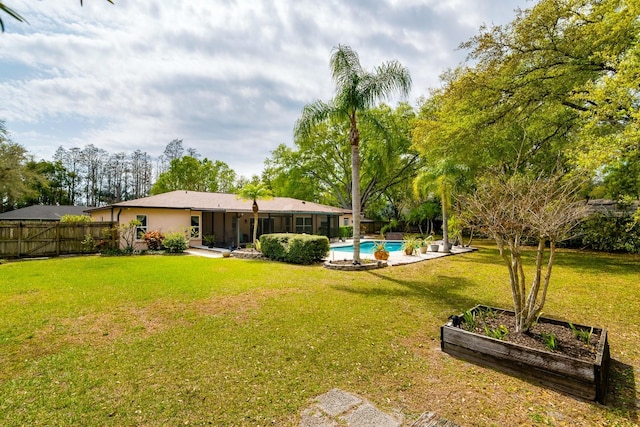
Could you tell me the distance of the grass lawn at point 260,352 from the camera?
293 cm

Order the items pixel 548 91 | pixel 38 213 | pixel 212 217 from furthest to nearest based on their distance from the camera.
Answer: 1. pixel 38 213
2. pixel 212 217
3. pixel 548 91

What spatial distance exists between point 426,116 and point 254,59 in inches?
719

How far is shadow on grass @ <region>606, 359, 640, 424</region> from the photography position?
297 centimetres

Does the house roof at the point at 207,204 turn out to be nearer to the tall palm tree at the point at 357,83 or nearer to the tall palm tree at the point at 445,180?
the tall palm tree at the point at 445,180

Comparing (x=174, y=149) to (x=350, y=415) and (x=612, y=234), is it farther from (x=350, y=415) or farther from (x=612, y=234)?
(x=350, y=415)

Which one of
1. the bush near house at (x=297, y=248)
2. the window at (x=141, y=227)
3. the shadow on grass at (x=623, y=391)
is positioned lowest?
the shadow on grass at (x=623, y=391)

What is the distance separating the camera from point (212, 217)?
20.6 meters

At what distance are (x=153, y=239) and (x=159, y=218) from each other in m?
1.67

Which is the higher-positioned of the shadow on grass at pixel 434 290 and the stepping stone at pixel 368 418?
the shadow on grass at pixel 434 290

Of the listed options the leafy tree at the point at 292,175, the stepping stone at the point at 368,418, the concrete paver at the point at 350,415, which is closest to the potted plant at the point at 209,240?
the leafy tree at the point at 292,175

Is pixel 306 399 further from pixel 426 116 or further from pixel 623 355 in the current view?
pixel 426 116

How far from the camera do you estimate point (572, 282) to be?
28.8 feet

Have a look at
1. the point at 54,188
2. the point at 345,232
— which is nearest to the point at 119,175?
the point at 54,188

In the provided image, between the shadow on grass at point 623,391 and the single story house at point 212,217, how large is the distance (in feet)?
51.9
